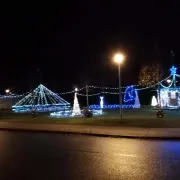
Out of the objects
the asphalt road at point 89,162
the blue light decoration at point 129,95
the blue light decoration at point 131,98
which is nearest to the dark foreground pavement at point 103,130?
the asphalt road at point 89,162

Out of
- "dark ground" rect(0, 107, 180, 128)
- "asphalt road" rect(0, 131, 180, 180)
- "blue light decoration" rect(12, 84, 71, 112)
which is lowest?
"asphalt road" rect(0, 131, 180, 180)

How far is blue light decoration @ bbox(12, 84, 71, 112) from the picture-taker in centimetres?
4762

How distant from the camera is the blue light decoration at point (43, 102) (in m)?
47.6

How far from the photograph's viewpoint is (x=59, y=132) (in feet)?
74.5

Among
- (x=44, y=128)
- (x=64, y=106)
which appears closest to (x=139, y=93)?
(x=64, y=106)

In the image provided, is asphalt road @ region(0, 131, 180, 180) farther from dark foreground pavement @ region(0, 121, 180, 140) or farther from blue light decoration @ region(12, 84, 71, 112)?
blue light decoration @ region(12, 84, 71, 112)

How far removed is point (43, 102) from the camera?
162 feet

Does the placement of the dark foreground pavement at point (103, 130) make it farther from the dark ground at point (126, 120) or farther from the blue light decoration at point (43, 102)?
the blue light decoration at point (43, 102)

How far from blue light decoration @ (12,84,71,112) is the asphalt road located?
3178 centimetres

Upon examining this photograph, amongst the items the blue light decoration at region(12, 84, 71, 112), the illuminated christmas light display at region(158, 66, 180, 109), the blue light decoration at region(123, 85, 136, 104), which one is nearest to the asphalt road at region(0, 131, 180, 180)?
the illuminated christmas light display at region(158, 66, 180, 109)

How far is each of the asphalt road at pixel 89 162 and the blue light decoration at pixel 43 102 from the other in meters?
31.8

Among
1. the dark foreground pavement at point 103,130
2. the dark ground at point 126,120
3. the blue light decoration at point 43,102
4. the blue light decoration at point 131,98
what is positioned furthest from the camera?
the blue light decoration at point 131,98

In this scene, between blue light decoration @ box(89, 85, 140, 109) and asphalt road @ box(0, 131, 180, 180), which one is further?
blue light decoration @ box(89, 85, 140, 109)

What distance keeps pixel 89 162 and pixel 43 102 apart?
1516 inches
